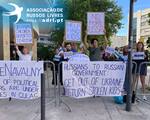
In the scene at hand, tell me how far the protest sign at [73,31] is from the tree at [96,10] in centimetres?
1643

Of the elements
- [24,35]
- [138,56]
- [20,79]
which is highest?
[24,35]

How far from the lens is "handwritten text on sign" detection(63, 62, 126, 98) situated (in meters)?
8.20

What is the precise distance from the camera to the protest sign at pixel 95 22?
9258 mm

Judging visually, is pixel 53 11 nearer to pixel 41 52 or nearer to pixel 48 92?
pixel 41 52

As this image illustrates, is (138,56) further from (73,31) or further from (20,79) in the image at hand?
(20,79)

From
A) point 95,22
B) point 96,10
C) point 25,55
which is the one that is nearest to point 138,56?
point 95,22

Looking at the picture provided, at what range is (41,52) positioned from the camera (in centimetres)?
3488

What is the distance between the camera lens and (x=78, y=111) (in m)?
8.03

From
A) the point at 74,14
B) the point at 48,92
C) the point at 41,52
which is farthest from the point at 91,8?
the point at 48,92

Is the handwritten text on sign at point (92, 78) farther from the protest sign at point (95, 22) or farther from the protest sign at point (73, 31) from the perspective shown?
the protest sign at point (73, 31)

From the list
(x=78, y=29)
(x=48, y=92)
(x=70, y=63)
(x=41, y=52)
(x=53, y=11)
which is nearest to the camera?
(x=70, y=63)

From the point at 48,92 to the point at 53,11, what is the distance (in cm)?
1791

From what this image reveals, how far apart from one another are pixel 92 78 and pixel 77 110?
2.82 feet

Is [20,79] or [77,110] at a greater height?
[20,79]
